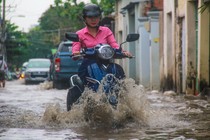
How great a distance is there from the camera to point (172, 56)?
22.5m

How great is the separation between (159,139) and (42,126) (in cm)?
217

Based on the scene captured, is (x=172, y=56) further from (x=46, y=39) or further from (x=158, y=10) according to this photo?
(x=46, y=39)

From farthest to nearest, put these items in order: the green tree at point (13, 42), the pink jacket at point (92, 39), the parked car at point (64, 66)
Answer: the green tree at point (13, 42) < the parked car at point (64, 66) < the pink jacket at point (92, 39)

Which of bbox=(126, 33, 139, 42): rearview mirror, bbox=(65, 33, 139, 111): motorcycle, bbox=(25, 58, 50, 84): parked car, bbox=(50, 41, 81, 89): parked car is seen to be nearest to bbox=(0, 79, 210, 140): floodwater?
bbox=(65, 33, 139, 111): motorcycle

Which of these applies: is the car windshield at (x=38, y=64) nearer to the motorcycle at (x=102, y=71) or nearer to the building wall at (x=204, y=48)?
the building wall at (x=204, y=48)

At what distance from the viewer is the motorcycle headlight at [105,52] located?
8.85 meters

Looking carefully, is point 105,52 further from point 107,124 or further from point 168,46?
point 168,46

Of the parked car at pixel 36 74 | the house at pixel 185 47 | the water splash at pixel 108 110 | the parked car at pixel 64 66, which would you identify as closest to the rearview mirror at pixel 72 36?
the water splash at pixel 108 110

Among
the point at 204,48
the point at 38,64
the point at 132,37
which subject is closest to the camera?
the point at 132,37

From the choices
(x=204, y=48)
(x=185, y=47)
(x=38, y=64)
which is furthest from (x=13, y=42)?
(x=204, y=48)

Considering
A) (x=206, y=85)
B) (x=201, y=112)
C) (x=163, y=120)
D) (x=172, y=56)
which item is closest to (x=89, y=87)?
(x=163, y=120)

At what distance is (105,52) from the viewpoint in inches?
350

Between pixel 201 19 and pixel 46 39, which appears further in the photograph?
pixel 46 39

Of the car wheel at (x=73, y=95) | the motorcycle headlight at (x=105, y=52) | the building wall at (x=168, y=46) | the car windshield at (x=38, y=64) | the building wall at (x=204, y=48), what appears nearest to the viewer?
the motorcycle headlight at (x=105, y=52)
